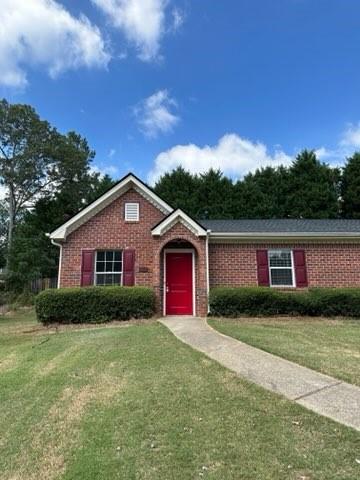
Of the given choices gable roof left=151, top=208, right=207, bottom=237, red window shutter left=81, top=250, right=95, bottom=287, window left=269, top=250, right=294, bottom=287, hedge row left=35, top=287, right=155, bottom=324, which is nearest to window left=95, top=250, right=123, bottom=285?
red window shutter left=81, top=250, right=95, bottom=287

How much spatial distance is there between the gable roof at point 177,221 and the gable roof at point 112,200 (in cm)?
146

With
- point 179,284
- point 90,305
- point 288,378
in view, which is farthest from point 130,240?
point 288,378

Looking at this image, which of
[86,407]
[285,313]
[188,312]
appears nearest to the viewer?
[86,407]

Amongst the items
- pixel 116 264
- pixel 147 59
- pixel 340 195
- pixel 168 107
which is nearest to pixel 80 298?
pixel 116 264

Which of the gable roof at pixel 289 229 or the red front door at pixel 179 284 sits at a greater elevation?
the gable roof at pixel 289 229

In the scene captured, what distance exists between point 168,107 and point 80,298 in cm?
1292

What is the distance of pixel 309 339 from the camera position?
24.8 ft

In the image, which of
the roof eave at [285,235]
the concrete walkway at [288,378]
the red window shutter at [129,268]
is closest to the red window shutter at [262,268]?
the roof eave at [285,235]

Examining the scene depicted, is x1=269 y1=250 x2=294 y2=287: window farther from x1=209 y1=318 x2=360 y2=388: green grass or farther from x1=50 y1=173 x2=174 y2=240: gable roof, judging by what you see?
x1=50 y1=173 x2=174 y2=240: gable roof

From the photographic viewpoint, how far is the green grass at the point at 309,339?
17.6 feet

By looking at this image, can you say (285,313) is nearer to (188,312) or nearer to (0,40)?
(188,312)

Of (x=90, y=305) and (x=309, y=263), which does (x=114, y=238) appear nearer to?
(x=90, y=305)

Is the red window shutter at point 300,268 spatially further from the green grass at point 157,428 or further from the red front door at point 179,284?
the green grass at point 157,428

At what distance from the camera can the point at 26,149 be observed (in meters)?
29.5
